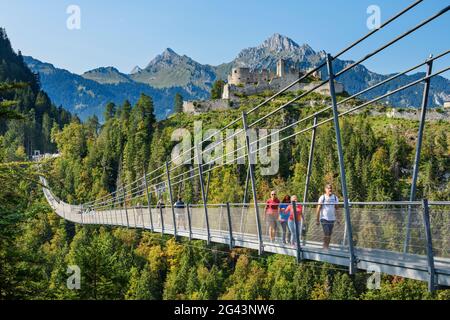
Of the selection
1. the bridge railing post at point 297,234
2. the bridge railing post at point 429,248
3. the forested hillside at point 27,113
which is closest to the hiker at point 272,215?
the bridge railing post at point 297,234

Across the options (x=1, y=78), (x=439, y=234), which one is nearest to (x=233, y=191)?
(x=439, y=234)

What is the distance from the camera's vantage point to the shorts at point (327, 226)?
721 cm

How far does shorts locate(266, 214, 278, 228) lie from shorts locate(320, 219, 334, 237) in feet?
4.73

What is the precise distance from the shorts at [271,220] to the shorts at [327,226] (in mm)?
1441

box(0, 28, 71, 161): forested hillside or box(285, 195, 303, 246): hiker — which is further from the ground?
box(0, 28, 71, 161): forested hillside

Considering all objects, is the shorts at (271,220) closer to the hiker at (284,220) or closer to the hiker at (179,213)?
the hiker at (284,220)

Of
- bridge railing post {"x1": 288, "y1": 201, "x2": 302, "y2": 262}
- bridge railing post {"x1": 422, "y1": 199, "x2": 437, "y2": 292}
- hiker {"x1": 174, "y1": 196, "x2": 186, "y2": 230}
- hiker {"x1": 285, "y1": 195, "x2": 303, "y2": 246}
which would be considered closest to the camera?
bridge railing post {"x1": 422, "y1": 199, "x2": 437, "y2": 292}

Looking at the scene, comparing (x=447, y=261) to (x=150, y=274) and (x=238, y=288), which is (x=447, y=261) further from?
(x=150, y=274)

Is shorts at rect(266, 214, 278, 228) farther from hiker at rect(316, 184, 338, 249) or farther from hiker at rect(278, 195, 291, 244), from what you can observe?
hiker at rect(316, 184, 338, 249)

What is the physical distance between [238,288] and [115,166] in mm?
34053

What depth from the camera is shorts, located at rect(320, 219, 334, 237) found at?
7.21 metres

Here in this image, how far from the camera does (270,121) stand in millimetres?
79500

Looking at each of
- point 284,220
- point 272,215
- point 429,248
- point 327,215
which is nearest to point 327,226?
point 327,215

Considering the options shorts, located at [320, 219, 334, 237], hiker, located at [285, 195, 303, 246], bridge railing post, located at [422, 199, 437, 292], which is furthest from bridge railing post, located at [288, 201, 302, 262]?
bridge railing post, located at [422, 199, 437, 292]
